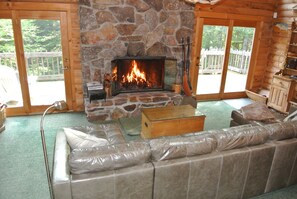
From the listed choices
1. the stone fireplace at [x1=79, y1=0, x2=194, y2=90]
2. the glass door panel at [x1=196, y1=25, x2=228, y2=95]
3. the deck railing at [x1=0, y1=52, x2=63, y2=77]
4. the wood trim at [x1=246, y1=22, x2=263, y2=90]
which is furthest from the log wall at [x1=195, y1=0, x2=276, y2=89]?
the deck railing at [x1=0, y1=52, x2=63, y2=77]

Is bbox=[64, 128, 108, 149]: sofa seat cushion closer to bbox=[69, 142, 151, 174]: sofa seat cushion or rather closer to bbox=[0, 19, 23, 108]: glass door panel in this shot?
bbox=[69, 142, 151, 174]: sofa seat cushion

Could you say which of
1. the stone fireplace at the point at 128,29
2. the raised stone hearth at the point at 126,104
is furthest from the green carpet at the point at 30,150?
the stone fireplace at the point at 128,29

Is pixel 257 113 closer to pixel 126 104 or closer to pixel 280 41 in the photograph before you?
pixel 126 104

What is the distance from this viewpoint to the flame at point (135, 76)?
490cm

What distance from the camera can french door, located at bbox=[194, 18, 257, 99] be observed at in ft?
18.0

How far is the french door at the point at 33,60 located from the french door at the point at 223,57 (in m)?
3.10

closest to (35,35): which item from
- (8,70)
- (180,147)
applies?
(8,70)

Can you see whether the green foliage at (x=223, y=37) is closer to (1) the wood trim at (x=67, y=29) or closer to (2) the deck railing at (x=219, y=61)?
(2) the deck railing at (x=219, y=61)

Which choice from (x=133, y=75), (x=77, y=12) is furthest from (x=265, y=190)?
(x=77, y=12)

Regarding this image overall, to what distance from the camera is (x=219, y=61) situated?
230 inches

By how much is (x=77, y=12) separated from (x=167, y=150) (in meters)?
3.48

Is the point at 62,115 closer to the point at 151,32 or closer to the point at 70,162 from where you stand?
the point at 151,32

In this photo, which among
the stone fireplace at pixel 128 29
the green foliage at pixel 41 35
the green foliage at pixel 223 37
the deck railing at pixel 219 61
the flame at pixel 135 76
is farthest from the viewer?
the deck railing at pixel 219 61

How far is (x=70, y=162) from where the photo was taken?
182 centimetres
